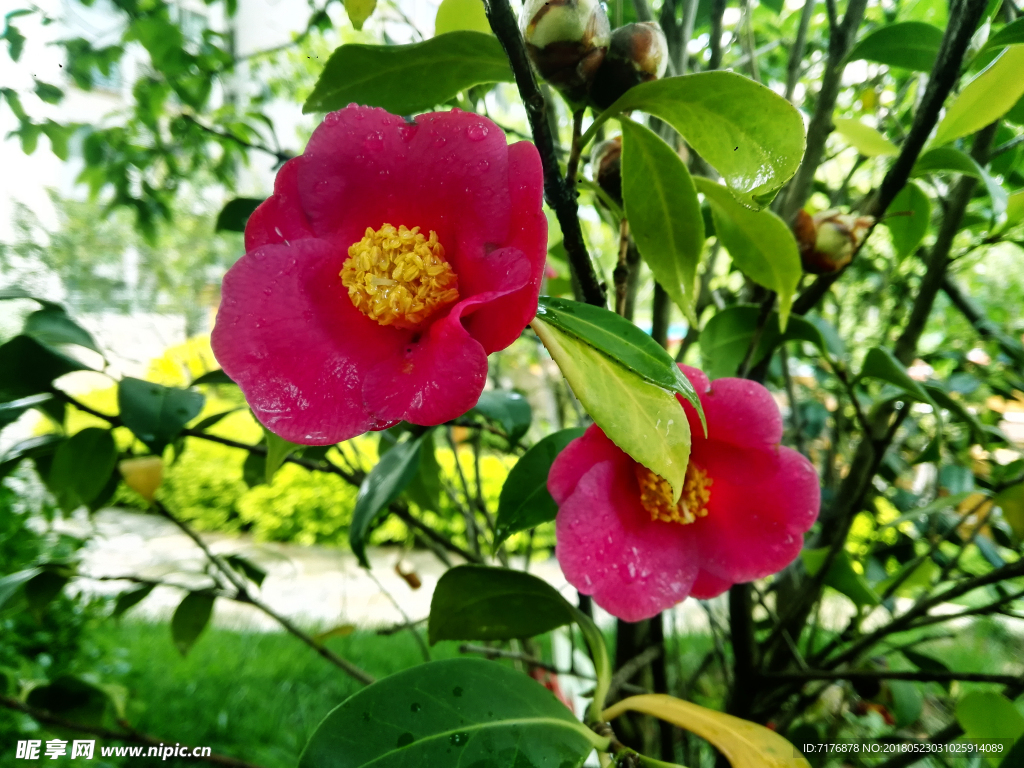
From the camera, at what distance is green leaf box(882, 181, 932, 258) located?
57cm

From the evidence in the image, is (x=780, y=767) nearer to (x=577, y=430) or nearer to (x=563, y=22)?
(x=577, y=430)

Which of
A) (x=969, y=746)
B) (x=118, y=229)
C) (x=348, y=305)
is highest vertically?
(x=118, y=229)

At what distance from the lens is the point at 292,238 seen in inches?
13.4

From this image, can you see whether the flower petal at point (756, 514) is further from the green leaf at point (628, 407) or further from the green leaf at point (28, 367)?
the green leaf at point (28, 367)

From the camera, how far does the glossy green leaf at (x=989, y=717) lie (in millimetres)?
464

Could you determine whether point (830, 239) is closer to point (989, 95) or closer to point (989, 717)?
point (989, 95)

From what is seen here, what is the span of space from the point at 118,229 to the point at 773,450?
4.83 metres

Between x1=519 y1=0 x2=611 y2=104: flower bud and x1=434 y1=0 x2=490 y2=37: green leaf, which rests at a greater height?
x1=434 y1=0 x2=490 y2=37: green leaf

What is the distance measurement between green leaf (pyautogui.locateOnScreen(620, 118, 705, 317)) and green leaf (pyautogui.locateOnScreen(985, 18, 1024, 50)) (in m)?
0.25

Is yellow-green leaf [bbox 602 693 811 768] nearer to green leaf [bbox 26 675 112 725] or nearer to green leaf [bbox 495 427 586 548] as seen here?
green leaf [bbox 495 427 586 548]

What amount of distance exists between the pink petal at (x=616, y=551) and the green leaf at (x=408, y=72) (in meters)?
0.25

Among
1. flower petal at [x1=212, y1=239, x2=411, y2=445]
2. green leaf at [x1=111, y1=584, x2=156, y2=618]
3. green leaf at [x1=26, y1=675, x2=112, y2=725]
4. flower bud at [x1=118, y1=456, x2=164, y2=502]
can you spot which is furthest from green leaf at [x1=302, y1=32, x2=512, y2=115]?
green leaf at [x1=26, y1=675, x2=112, y2=725]

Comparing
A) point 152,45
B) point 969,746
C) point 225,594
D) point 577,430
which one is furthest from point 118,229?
point 969,746

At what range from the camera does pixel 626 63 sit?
1.05ft
